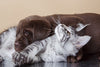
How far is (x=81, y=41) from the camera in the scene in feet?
3.93

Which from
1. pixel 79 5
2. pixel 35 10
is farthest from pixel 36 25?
pixel 79 5

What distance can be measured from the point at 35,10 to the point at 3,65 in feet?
1.86

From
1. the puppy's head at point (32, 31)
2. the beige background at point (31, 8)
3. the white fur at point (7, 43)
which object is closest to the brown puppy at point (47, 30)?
the puppy's head at point (32, 31)

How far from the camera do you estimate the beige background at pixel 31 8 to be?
160 centimetres

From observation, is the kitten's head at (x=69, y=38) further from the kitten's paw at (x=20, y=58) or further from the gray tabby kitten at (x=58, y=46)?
the kitten's paw at (x=20, y=58)

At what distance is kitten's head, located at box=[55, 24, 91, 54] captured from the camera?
1.18 meters

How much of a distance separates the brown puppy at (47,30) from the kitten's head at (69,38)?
42 millimetres

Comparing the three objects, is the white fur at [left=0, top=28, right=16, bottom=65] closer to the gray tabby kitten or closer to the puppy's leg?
the gray tabby kitten

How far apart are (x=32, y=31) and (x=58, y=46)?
14 centimetres

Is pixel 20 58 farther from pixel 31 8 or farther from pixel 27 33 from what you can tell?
pixel 31 8

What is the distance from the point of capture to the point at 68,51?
1.20 m

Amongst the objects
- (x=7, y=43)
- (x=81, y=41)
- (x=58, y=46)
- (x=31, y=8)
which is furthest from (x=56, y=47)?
(x=31, y=8)

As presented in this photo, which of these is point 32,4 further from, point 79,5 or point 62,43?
point 62,43

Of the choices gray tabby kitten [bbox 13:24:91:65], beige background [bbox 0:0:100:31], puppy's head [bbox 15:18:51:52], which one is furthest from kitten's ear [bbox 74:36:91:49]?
beige background [bbox 0:0:100:31]
